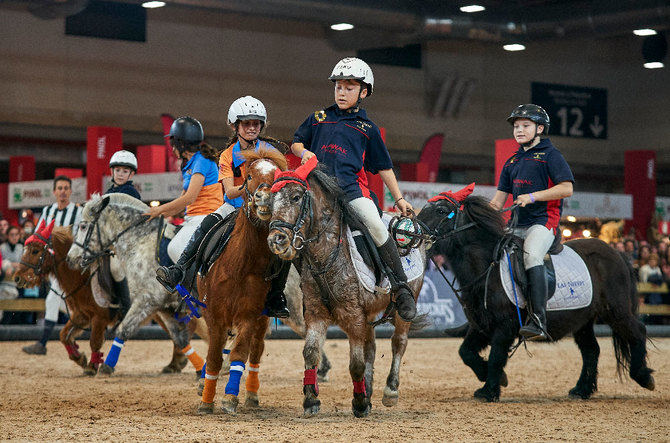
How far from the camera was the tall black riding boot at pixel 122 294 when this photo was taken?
9.72 m

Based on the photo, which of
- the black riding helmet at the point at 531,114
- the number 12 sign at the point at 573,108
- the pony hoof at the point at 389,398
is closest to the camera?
the pony hoof at the point at 389,398

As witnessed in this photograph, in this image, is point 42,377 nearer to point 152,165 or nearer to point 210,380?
point 210,380

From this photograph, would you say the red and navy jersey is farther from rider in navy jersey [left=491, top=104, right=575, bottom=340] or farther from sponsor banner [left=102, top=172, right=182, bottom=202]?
sponsor banner [left=102, top=172, right=182, bottom=202]

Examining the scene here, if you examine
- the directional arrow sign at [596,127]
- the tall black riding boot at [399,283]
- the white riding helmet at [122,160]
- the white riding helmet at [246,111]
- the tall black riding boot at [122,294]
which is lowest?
the tall black riding boot at [122,294]

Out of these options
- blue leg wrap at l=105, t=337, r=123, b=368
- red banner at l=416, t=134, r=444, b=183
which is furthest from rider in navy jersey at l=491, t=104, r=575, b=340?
red banner at l=416, t=134, r=444, b=183

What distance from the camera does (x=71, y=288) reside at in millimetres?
10008

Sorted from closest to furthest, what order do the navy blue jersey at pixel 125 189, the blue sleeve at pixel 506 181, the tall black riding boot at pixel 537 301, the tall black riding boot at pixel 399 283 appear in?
the tall black riding boot at pixel 399 283 < the tall black riding boot at pixel 537 301 < the blue sleeve at pixel 506 181 < the navy blue jersey at pixel 125 189

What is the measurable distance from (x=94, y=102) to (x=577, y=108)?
14.3m

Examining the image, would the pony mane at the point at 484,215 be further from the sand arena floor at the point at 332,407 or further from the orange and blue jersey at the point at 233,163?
the orange and blue jersey at the point at 233,163

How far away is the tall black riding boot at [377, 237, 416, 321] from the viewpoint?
6.23 meters

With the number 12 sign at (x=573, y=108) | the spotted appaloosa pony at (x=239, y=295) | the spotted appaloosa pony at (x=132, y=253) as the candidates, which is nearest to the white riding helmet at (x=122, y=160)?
the spotted appaloosa pony at (x=132, y=253)

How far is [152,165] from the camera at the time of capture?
61.1 ft

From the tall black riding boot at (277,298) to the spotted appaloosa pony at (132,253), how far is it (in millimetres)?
2434

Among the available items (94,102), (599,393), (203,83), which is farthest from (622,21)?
(599,393)
